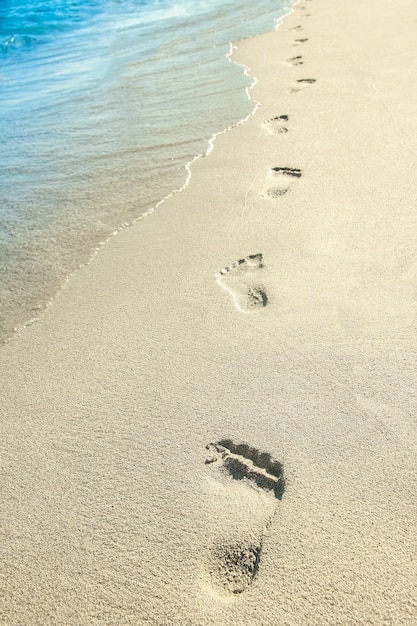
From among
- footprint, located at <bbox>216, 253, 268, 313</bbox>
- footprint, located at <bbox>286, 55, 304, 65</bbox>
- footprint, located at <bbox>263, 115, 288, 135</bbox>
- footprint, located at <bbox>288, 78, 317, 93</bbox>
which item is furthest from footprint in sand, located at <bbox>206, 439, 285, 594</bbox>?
footprint, located at <bbox>286, 55, 304, 65</bbox>

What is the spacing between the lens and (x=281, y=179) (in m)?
2.97

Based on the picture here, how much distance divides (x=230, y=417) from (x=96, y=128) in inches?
132

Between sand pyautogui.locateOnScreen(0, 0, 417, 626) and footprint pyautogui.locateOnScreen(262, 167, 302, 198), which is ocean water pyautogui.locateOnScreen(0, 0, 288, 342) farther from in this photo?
footprint pyautogui.locateOnScreen(262, 167, 302, 198)

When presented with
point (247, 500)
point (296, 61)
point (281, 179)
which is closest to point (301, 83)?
point (296, 61)

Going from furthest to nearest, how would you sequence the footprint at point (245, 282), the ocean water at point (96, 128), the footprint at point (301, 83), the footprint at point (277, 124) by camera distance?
the footprint at point (301, 83), the footprint at point (277, 124), the ocean water at point (96, 128), the footprint at point (245, 282)

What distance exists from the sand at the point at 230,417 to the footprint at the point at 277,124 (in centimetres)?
78

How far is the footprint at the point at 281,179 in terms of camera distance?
285 cm

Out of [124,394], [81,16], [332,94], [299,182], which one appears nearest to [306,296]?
[124,394]

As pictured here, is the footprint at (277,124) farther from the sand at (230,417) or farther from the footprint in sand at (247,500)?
the footprint in sand at (247,500)

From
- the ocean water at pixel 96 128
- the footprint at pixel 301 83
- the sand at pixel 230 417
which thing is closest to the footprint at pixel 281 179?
the sand at pixel 230 417

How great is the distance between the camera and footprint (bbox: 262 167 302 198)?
2845mm

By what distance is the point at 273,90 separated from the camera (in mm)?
4406

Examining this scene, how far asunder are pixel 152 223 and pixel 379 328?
1.49 meters

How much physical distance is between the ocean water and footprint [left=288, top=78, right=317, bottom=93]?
430mm
